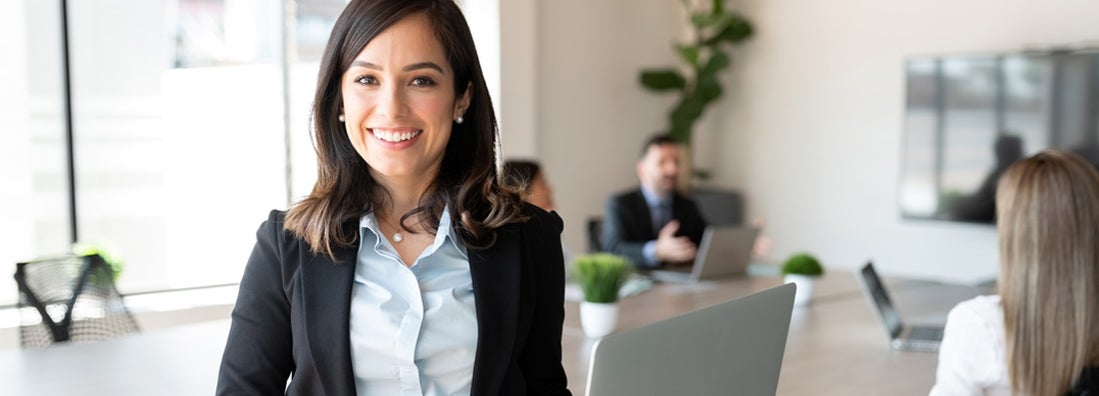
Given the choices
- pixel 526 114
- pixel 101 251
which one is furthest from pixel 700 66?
pixel 101 251

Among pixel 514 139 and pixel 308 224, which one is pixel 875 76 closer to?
pixel 514 139

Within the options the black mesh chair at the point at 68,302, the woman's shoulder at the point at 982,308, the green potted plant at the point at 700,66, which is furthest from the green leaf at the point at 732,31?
the woman's shoulder at the point at 982,308

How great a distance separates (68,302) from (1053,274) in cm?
277

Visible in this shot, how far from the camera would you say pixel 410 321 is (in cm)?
154

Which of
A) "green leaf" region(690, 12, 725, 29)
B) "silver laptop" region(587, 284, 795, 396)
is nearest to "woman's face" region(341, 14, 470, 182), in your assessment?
"silver laptop" region(587, 284, 795, 396)

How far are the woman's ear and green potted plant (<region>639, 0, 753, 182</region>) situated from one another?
18.4 feet

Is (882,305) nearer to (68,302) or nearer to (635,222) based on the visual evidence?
(635,222)

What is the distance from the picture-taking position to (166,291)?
19.6 ft

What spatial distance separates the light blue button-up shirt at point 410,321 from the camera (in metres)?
1.54

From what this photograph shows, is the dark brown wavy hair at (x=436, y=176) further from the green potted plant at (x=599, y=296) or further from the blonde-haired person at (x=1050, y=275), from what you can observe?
the green potted plant at (x=599, y=296)

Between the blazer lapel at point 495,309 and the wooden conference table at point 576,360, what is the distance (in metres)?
1.03

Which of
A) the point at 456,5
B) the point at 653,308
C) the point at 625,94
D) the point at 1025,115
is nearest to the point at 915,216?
the point at 1025,115

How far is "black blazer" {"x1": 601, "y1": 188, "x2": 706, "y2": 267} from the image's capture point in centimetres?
522

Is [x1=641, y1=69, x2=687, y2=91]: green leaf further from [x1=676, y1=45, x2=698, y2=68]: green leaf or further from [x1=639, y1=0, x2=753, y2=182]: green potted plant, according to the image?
[x1=676, y1=45, x2=698, y2=68]: green leaf
